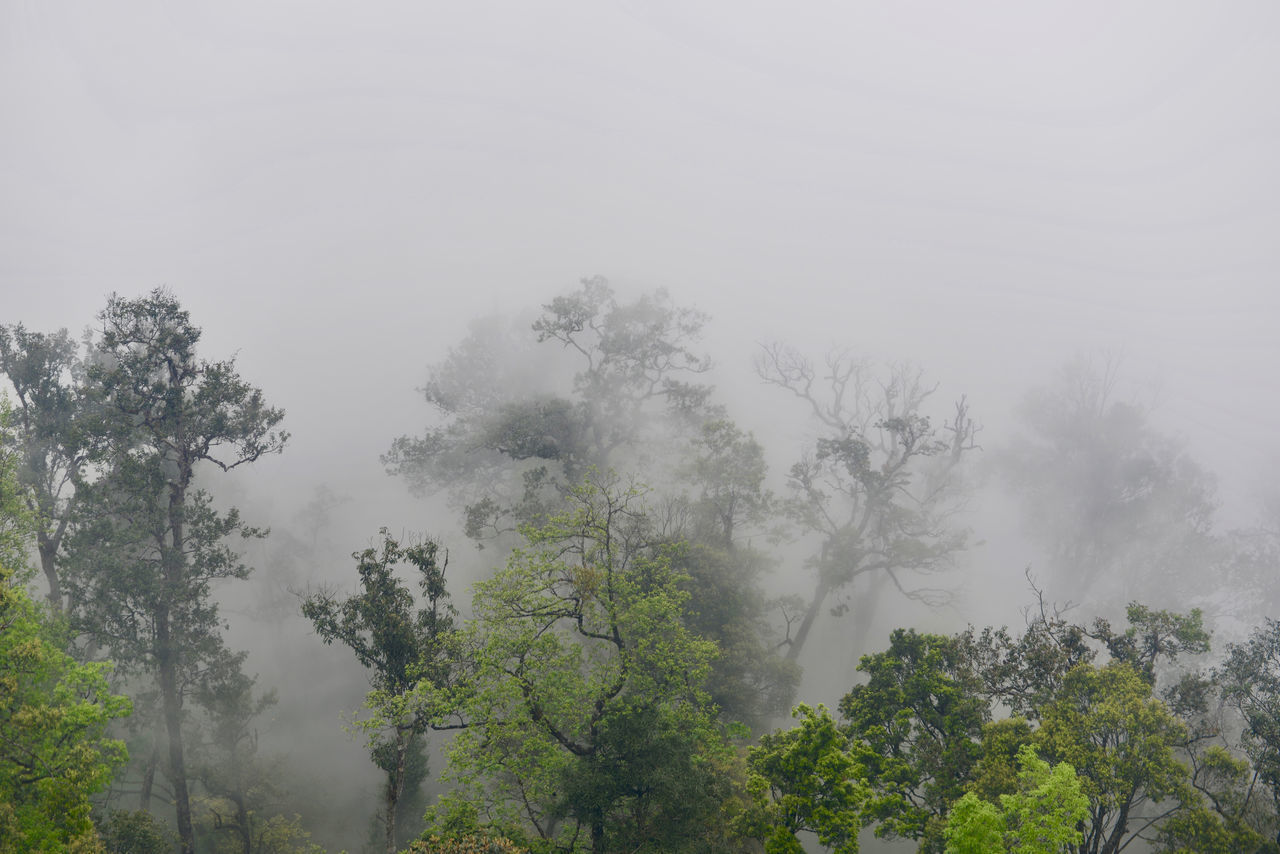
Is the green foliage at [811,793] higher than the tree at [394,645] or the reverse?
the reverse

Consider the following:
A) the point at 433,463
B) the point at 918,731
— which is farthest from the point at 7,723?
the point at 433,463

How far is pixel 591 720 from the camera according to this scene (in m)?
22.7

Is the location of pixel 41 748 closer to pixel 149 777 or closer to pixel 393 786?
pixel 393 786

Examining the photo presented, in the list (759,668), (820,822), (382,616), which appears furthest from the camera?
(759,668)

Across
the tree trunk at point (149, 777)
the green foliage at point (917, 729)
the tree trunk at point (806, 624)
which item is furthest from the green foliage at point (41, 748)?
the tree trunk at point (806, 624)

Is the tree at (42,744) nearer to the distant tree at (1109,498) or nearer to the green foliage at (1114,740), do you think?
the green foliage at (1114,740)

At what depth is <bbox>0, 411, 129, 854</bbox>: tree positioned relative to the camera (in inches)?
733

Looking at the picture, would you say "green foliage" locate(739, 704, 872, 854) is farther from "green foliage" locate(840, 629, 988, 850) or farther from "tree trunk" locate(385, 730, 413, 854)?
"tree trunk" locate(385, 730, 413, 854)

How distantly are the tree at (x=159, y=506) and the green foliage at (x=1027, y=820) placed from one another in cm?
2773

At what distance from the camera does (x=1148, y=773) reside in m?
19.6

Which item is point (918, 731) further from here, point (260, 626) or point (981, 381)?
point (981, 381)

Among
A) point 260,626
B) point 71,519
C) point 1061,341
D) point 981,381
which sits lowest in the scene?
point 71,519

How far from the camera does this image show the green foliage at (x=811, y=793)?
19109 mm

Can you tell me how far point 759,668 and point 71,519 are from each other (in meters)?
32.0
